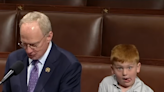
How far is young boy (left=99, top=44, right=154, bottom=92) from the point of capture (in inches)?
24.1

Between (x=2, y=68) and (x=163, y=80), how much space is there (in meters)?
0.36

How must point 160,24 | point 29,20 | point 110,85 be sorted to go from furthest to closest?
point 160,24 → point 110,85 → point 29,20

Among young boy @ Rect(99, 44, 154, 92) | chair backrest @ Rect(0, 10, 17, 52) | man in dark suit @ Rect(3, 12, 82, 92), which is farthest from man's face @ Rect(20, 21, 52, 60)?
chair backrest @ Rect(0, 10, 17, 52)

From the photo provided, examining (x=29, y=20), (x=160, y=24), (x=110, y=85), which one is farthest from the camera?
(x=160, y=24)

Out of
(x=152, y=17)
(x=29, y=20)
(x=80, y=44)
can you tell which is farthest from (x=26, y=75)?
(x=152, y=17)

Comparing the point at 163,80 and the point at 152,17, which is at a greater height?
the point at 152,17

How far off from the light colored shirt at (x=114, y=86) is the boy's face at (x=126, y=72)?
1 cm

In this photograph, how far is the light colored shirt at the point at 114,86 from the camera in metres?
0.64

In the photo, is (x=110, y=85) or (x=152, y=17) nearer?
(x=110, y=85)

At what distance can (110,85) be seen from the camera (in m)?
0.65

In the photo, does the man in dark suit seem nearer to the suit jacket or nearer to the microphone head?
the suit jacket

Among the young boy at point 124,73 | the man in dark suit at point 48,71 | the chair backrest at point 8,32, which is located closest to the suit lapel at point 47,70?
the man in dark suit at point 48,71

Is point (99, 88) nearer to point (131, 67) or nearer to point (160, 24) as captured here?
point (131, 67)

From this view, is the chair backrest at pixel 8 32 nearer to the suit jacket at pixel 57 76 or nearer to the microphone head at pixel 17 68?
the suit jacket at pixel 57 76
